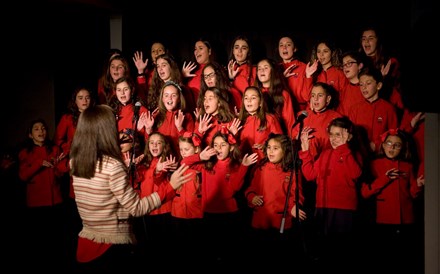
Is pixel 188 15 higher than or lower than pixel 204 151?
higher

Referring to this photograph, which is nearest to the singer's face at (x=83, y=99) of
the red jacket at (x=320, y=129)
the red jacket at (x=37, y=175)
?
the red jacket at (x=37, y=175)

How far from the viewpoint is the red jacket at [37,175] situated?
5699 mm

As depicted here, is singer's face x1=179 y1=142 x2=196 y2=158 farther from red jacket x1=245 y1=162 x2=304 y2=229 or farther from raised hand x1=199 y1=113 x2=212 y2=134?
red jacket x1=245 y1=162 x2=304 y2=229

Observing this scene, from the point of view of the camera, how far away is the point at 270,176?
16.2 ft

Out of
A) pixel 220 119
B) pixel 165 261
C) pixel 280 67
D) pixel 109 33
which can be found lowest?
pixel 165 261

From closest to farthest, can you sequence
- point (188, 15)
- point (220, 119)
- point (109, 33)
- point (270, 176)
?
1. point (270, 176)
2. point (220, 119)
3. point (188, 15)
4. point (109, 33)

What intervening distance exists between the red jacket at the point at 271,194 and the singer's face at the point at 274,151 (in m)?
0.05

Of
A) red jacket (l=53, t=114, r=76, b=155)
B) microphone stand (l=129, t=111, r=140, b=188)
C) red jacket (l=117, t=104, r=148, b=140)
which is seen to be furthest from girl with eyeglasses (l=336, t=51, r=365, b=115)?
red jacket (l=53, t=114, r=76, b=155)

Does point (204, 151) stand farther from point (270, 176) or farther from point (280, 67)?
point (280, 67)

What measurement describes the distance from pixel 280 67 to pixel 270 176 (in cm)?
103

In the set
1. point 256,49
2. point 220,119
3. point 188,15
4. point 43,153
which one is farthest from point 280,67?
point 43,153

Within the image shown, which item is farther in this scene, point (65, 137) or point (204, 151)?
point (65, 137)

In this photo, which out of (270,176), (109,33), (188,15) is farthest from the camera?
(109,33)

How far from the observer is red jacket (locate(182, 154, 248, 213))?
507 cm
